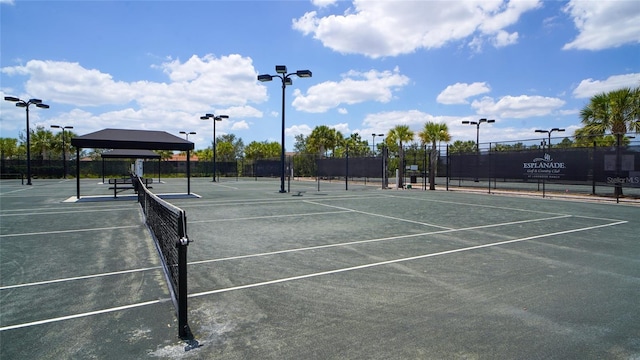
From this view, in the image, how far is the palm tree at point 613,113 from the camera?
857 inches

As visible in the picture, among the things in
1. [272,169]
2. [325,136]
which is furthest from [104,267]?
[325,136]

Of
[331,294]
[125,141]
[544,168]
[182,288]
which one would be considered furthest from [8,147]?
[331,294]

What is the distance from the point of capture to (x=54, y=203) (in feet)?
55.9

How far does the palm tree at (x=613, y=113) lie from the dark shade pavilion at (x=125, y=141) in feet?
78.3

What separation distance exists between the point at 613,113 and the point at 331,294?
24.8 m

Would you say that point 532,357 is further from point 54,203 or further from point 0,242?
point 54,203

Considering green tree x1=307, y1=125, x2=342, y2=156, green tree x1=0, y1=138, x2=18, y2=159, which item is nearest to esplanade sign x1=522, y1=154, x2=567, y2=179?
green tree x1=307, y1=125, x2=342, y2=156

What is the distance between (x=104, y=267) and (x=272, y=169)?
4408cm

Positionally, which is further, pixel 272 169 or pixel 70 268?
pixel 272 169

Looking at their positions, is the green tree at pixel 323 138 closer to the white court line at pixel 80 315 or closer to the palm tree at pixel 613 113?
the palm tree at pixel 613 113

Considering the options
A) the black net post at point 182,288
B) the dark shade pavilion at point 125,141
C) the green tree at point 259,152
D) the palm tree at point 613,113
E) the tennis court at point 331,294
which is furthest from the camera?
the green tree at point 259,152

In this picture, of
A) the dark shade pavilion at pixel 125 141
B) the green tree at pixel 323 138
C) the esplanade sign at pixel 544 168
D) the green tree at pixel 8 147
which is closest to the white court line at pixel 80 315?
the dark shade pavilion at pixel 125 141

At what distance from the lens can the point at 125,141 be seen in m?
19.8

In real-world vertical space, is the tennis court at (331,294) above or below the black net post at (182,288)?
below
